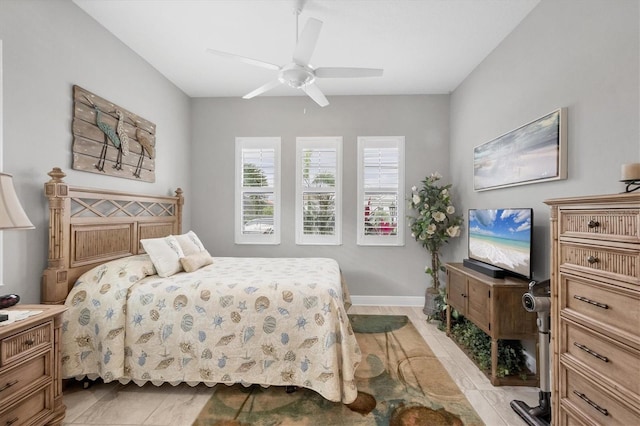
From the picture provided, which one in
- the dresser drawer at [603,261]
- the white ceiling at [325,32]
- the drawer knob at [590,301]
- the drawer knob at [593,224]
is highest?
the white ceiling at [325,32]

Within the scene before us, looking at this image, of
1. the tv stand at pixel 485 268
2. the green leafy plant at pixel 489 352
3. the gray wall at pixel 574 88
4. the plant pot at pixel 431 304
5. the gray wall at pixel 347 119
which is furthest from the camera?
the plant pot at pixel 431 304

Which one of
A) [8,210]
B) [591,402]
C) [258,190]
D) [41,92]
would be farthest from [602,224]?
[258,190]

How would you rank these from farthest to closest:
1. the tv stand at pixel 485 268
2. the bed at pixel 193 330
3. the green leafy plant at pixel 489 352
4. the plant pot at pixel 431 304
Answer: the plant pot at pixel 431 304
the tv stand at pixel 485 268
the green leafy plant at pixel 489 352
the bed at pixel 193 330

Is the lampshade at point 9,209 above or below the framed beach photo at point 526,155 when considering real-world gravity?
below

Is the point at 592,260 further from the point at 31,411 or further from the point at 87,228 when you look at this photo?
the point at 87,228

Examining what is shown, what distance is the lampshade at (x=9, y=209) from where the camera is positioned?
135cm

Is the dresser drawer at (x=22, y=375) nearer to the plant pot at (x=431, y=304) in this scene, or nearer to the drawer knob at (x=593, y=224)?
the drawer knob at (x=593, y=224)

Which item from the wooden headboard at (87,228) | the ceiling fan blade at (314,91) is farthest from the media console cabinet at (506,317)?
the wooden headboard at (87,228)

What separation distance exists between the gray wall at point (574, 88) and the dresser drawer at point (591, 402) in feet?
3.36

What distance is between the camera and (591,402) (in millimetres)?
1295

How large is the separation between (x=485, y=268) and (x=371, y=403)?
1523mm

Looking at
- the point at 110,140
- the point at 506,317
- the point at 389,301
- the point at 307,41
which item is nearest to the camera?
the point at 307,41

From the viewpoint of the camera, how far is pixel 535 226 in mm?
2320

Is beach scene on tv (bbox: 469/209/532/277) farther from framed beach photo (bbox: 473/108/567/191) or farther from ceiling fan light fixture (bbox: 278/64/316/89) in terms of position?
ceiling fan light fixture (bbox: 278/64/316/89)
